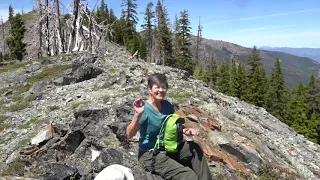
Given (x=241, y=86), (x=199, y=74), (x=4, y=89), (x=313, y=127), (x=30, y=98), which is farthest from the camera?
(x=199, y=74)

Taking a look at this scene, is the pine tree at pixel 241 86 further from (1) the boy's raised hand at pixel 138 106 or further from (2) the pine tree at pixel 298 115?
(1) the boy's raised hand at pixel 138 106

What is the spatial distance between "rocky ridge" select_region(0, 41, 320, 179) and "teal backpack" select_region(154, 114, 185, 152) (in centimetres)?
62

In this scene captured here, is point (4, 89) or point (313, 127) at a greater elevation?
point (4, 89)

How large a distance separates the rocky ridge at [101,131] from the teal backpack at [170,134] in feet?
2.04

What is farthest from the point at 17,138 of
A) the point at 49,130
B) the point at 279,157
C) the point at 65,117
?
the point at 279,157

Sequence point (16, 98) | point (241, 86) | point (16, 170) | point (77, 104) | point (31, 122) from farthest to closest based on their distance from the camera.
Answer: point (241, 86) → point (16, 98) → point (77, 104) → point (31, 122) → point (16, 170)

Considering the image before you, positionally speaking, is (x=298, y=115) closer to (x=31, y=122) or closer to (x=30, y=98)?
(x=30, y=98)

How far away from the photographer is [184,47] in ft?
175

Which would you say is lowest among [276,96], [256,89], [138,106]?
[276,96]

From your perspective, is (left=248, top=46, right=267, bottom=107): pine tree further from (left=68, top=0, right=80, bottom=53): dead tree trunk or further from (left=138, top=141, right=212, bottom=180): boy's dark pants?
(left=138, top=141, right=212, bottom=180): boy's dark pants

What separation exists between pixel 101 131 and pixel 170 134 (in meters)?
3.80

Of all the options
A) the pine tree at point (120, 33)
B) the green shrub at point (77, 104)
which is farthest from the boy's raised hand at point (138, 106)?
the pine tree at point (120, 33)

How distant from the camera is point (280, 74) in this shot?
49500mm

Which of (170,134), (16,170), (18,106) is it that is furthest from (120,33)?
(170,134)
